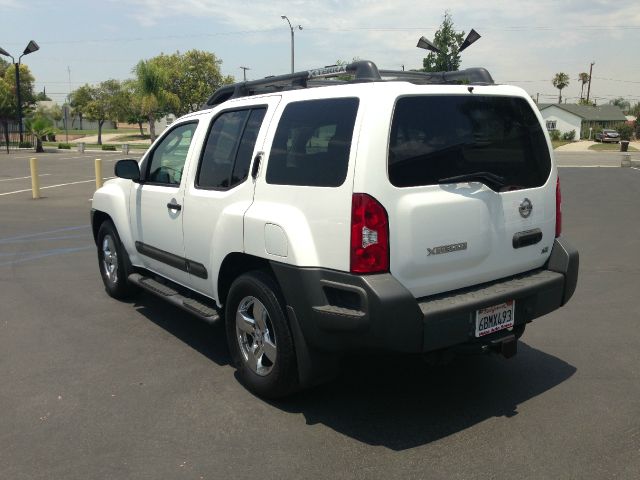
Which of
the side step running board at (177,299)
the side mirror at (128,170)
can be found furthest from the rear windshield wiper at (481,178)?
the side mirror at (128,170)

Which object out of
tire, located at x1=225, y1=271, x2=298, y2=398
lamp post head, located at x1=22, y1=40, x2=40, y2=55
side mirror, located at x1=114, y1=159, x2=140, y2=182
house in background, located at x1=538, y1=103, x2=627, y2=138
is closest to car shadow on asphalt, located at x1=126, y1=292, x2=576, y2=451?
tire, located at x1=225, y1=271, x2=298, y2=398

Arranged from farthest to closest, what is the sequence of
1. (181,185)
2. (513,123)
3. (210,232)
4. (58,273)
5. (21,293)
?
(58,273) < (21,293) < (181,185) < (210,232) < (513,123)

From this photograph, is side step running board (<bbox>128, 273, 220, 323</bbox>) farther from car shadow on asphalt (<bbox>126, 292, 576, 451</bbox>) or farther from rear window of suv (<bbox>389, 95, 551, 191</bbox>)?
rear window of suv (<bbox>389, 95, 551, 191</bbox>)

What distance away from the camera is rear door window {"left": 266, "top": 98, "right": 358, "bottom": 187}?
129 inches

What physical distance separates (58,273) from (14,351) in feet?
9.04

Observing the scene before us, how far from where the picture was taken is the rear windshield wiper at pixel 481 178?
3433 millimetres

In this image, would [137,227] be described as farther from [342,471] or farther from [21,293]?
[342,471]

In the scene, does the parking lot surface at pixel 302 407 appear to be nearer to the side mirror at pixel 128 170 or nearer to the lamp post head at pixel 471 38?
the side mirror at pixel 128 170

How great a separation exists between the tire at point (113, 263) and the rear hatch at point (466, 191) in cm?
345

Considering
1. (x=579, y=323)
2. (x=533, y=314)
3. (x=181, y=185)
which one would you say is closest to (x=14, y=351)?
(x=181, y=185)

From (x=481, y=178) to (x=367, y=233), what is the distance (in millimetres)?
882

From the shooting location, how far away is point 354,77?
3701mm

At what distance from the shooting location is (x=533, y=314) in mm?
3762

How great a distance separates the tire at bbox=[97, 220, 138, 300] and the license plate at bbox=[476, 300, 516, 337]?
3.63m
